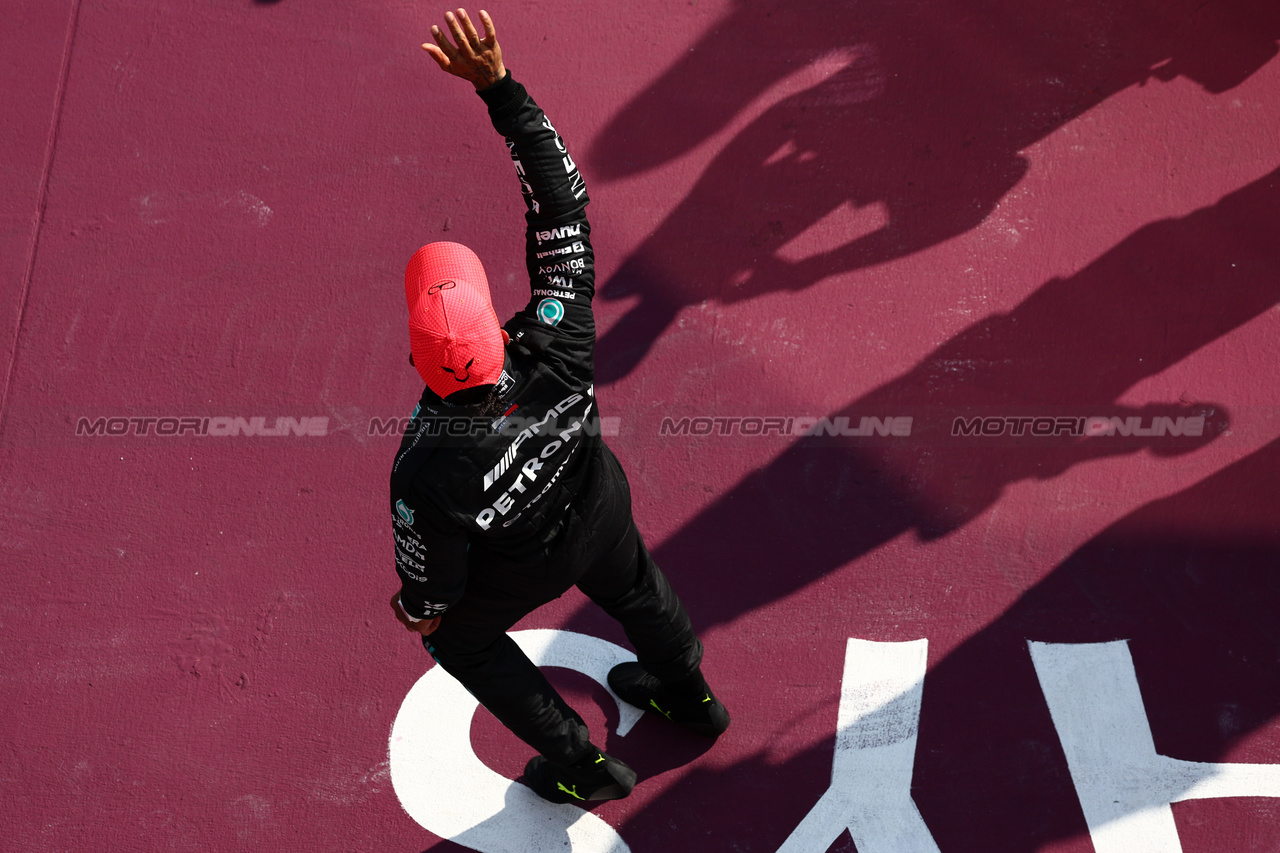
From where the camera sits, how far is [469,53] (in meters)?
2.31

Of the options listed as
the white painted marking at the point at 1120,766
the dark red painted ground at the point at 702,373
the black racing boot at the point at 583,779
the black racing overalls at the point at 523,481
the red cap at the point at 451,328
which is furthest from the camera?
the dark red painted ground at the point at 702,373

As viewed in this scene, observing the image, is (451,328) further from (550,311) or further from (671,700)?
(671,700)

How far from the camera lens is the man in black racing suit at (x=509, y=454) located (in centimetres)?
229

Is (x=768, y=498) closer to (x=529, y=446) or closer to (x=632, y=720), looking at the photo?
(x=632, y=720)

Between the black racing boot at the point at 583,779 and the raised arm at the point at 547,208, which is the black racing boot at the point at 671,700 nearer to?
the black racing boot at the point at 583,779

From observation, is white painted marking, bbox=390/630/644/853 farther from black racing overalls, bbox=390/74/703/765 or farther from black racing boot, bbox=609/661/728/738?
black racing overalls, bbox=390/74/703/765

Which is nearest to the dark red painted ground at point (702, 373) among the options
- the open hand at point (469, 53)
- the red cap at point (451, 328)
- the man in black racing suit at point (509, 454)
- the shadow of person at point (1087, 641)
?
the shadow of person at point (1087, 641)

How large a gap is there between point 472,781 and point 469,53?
2.78 metres

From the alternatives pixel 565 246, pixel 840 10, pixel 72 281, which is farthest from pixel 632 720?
pixel 840 10

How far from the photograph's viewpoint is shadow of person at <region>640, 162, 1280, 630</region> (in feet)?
13.3

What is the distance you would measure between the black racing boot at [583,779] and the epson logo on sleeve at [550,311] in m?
1.70

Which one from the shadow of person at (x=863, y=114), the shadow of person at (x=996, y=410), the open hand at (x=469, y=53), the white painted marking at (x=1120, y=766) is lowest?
the white painted marking at (x=1120, y=766)

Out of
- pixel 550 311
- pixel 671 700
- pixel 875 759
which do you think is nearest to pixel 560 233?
pixel 550 311

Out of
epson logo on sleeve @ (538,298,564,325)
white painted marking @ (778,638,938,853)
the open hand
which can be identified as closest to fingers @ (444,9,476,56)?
the open hand
